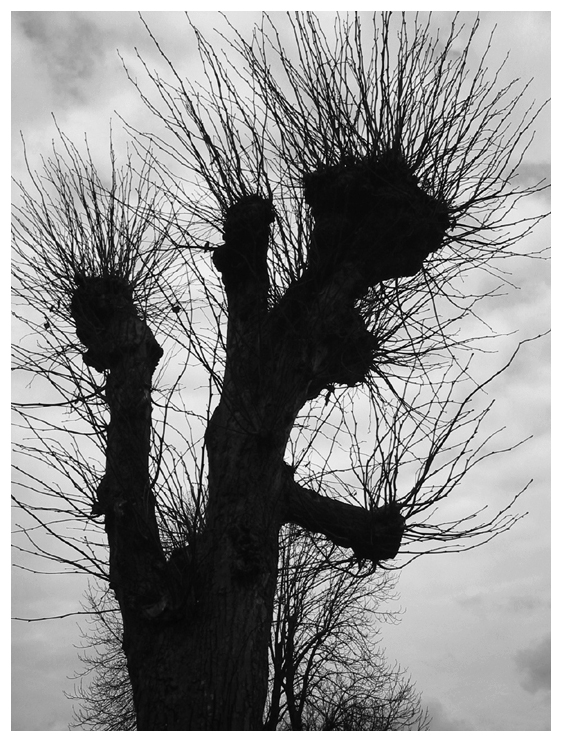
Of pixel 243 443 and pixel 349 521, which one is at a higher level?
pixel 243 443

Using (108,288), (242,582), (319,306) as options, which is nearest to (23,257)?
(108,288)

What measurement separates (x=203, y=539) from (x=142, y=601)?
19.8 inches

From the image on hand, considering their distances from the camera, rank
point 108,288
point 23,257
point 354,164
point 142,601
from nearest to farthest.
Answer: point 142,601 → point 354,164 → point 108,288 → point 23,257

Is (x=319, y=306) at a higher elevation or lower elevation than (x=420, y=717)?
higher

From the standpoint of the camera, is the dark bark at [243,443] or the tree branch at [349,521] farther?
the tree branch at [349,521]

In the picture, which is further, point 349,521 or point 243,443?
point 349,521

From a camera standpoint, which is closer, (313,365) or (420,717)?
(313,365)

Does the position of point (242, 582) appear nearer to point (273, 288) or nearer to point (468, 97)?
point (273, 288)

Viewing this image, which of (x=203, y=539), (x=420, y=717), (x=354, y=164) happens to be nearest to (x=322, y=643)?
(x=420, y=717)

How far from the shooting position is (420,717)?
39.0ft

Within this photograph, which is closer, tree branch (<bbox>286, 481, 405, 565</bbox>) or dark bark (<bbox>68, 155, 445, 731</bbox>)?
dark bark (<bbox>68, 155, 445, 731</bbox>)

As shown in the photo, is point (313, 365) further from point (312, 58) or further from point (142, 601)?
point (312, 58)

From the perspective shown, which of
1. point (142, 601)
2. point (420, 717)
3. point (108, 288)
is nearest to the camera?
point (142, 601)

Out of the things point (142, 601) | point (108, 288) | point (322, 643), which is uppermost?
point (108, 288)
